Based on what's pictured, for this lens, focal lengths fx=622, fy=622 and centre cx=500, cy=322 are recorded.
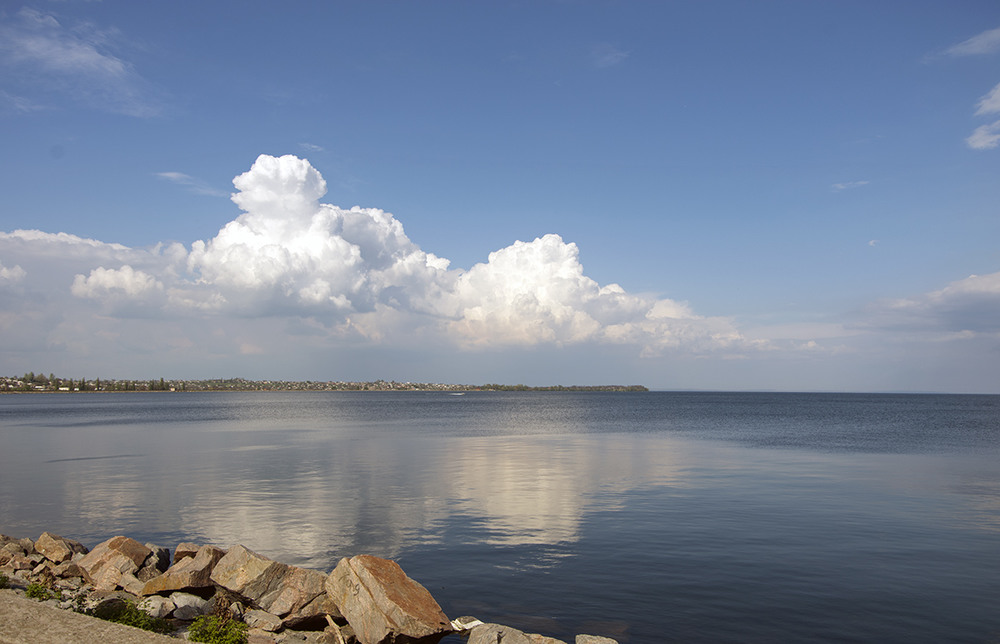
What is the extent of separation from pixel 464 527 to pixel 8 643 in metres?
16.9

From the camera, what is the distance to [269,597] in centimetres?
1606

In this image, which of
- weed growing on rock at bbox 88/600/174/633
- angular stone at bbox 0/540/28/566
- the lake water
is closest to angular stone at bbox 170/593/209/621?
weed growing on rock at bbox 88/600/174/633

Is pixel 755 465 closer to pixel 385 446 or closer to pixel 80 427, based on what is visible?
pixel 385 446

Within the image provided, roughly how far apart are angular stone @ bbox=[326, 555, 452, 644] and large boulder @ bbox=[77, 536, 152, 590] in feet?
22.5

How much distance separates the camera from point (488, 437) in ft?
245

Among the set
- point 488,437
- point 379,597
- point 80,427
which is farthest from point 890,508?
point 80,427

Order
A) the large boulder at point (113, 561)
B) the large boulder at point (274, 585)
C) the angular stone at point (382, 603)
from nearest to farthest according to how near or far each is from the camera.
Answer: the angular stone at point (382, 603) → the large boulder at point (274, 585) → the large boulder at point (113, 561)

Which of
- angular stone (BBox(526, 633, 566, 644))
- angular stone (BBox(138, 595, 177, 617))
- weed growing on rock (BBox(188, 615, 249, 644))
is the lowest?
angular stone (BBox(138, 595, 177, 617))

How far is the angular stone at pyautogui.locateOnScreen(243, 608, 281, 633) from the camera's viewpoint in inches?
589

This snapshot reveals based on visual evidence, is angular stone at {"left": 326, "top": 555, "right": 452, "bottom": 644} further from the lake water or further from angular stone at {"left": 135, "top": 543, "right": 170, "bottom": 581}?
angular stone at {"left": 135, "top": 543, "right": 170, "bottom": 581}

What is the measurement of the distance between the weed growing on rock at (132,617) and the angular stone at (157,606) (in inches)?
20.4

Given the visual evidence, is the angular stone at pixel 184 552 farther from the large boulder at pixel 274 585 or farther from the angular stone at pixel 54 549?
the angular stone at pixel 54 549

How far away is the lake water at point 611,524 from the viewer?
55.2ft

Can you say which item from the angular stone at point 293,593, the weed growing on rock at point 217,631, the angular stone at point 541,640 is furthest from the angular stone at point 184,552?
the angular stone at point 541,640
